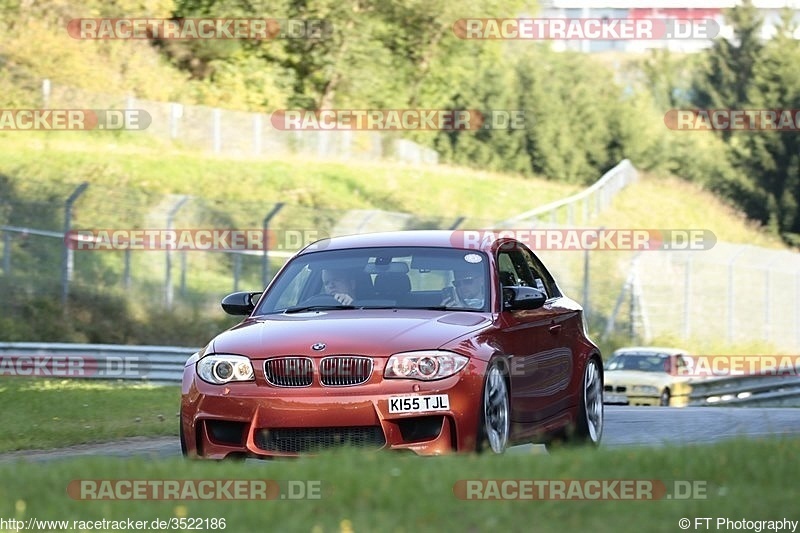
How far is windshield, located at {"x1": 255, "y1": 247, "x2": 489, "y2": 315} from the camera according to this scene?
1049cm

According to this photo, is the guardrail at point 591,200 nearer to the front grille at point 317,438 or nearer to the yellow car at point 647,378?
the yellow car at point 647,378

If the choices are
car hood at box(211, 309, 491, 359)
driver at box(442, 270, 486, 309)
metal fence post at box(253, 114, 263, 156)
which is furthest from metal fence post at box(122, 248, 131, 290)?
metal fence post at box(253, 114, 263, 156)

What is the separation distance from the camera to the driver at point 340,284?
34.7ft

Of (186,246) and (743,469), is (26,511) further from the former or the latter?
(186,246)

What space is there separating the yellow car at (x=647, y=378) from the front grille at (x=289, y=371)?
657 inches

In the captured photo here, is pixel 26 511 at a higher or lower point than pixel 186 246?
higher

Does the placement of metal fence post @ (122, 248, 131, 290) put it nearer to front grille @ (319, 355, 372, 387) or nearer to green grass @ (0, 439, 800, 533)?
front grille @ (319, 355, 372, 387)

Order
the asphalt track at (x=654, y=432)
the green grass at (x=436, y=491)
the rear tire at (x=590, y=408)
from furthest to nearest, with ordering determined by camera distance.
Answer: the asphalt track at (x=654, y=432)
the rear tire at (x=590, y=408)
the green grass at (x=436, y=491)

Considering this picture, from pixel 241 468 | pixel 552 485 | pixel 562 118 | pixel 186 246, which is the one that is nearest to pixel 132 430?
pixel 241 468

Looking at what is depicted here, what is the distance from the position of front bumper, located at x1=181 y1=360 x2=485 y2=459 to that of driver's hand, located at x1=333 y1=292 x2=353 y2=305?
135cm

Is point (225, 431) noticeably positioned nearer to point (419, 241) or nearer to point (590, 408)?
point (419, 241)

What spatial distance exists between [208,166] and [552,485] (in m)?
41.3

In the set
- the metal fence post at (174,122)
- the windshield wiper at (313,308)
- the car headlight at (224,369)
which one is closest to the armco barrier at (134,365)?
the windshield wiper at (313,308)

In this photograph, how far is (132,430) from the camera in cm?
1521
